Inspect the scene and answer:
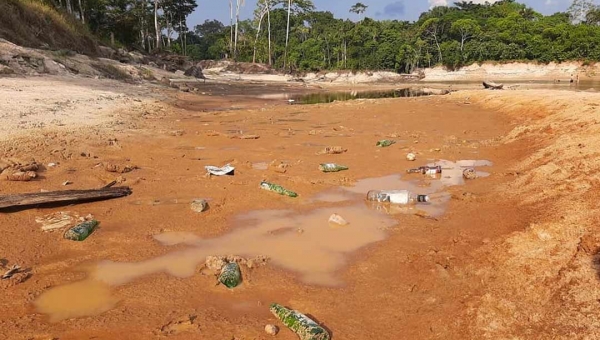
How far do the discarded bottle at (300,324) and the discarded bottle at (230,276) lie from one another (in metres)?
0.44

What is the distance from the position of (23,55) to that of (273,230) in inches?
582

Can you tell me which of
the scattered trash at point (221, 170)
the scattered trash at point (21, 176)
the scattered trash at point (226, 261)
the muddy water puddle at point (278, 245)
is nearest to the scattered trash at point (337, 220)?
the muddy water puddle at point (278, 245)

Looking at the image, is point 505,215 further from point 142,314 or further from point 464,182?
point 142,314

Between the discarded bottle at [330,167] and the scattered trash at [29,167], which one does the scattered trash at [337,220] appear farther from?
the scattered trash at [29,167]

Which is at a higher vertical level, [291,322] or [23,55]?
[23,55]

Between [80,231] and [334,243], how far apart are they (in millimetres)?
2521

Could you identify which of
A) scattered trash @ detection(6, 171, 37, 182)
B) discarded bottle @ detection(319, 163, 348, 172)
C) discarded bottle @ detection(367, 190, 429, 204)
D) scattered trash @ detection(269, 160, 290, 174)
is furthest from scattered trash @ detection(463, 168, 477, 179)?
scattered trash @ detection(6, 171, 37, 182)

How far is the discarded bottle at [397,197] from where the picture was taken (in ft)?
17.0

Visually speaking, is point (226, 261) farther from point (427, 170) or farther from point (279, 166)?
point (427, 170)

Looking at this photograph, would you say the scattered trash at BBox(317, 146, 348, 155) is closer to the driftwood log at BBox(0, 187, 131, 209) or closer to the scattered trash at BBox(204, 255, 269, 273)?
the driftwood log at BBox(0, 187, 131, 209)

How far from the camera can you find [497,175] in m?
6.14

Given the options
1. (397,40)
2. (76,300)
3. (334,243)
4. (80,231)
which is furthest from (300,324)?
(397,40)

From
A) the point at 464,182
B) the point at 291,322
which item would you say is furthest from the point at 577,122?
the point at 291,322

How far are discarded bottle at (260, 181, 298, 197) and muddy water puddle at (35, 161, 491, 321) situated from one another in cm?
35
